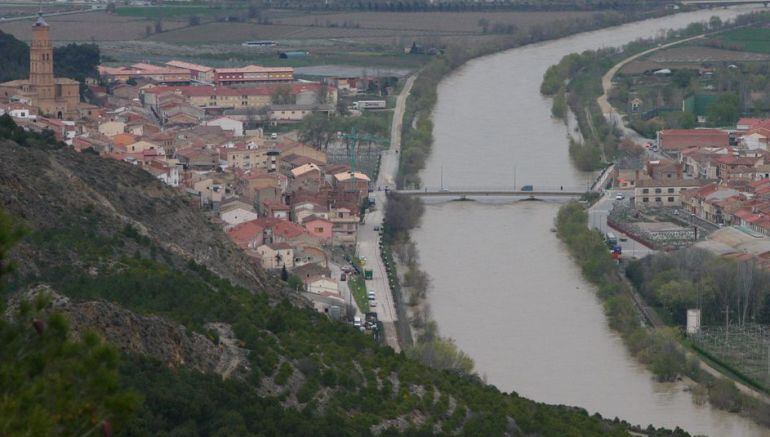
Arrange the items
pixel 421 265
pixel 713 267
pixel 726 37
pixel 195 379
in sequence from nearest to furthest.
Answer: pixel 195 379
pixel 713 267
pixel 421 265
pixel 726 37

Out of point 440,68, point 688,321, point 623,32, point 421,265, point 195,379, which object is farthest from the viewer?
point 623,32

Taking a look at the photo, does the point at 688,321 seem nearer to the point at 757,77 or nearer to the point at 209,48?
the point at 757,77

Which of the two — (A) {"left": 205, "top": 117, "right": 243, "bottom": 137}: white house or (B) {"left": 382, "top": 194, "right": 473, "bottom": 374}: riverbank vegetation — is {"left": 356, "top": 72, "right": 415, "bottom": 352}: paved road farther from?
(A) {"left": 205, "top": 117, "right": 243, "bottom": 137}: white house

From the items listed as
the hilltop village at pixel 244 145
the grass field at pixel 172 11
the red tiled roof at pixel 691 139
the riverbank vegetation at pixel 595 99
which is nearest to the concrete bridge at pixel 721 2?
the riverbank vegetation at pixel 595 99

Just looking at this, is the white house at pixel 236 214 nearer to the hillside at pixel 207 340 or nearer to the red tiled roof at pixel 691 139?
the hillside at pixel 207 340

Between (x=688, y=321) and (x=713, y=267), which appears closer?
(x=688, y=321)

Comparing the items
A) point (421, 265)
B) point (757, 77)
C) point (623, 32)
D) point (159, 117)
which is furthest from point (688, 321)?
point (623, 32)
